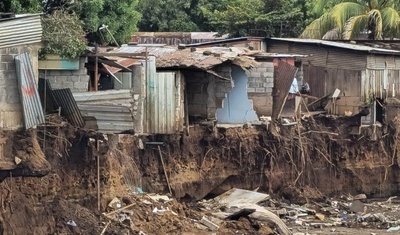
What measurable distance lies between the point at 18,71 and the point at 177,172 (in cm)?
889

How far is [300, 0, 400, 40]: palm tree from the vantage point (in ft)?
105

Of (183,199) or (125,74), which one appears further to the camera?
(183,199)

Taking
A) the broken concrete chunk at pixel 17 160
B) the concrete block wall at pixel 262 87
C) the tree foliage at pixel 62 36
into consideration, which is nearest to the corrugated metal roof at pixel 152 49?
the concrete block wall at pixel 262 87

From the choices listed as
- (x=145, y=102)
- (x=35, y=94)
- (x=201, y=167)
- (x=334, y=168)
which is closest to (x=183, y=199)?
(x=201, y=167)

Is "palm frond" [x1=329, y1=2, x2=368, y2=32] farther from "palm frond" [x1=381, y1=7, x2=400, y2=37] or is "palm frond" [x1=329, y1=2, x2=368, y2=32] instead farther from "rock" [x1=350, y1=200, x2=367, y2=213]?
"rock" [x1=350, y1=200, x2=367, y2=213]

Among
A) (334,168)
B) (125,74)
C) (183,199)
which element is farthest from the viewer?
(334,168)

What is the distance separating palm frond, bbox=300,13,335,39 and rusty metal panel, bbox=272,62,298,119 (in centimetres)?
661

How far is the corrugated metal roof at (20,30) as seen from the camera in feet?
54.9

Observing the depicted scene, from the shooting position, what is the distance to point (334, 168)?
98.0 ft

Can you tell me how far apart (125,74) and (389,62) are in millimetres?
12368

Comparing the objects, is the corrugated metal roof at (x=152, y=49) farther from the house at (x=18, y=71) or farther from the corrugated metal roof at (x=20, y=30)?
the house at (x=18, y=71)

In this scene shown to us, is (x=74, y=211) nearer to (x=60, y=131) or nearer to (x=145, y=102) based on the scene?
(x=60, y=131)

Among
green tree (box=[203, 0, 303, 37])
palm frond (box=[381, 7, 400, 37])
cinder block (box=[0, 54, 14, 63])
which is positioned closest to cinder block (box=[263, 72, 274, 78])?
palm frond (box=[381, 7, 400, 37])

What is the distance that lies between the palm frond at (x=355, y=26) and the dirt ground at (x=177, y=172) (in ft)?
14.5
